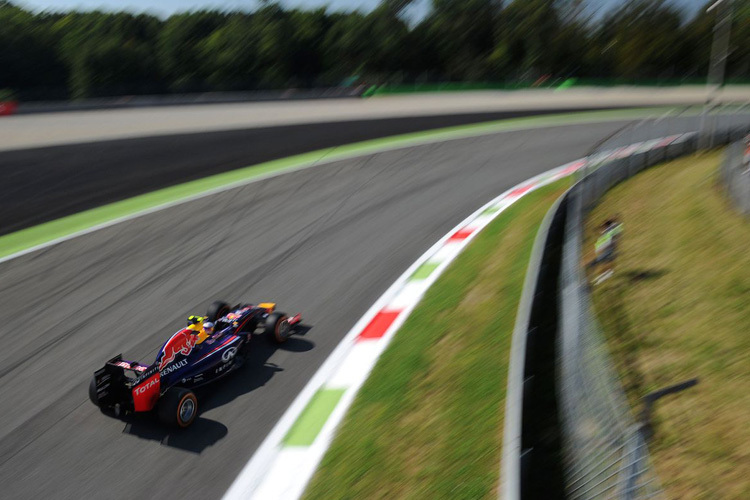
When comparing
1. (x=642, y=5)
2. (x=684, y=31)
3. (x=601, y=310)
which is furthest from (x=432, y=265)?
(x=642, y=5)

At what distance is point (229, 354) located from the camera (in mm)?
7082

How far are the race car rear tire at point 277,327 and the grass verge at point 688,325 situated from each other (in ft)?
13.7

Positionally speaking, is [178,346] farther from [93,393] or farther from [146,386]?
[93,393]

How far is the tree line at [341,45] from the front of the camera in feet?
221

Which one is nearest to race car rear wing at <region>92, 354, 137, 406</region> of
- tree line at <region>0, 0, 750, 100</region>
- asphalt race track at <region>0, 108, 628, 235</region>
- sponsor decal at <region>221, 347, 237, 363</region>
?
sponsor decal at <region>221, 347, 237, 363</region>

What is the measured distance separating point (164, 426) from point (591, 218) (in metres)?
10.3

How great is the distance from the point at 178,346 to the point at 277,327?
1314 millimetres

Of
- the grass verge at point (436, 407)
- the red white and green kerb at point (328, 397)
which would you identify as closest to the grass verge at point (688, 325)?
the grass verge at point (436, 407)

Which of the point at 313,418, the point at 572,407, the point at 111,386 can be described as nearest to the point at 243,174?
the point at 111,386

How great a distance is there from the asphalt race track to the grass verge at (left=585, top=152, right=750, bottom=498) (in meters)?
11.2

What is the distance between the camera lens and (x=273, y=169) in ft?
59.1

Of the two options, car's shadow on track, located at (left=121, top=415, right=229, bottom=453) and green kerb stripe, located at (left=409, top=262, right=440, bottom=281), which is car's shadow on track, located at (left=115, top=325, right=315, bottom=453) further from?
green kerb stripe, located at (left=409, top=262, right=440, bottom=281)

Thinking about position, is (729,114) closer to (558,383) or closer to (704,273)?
(704,273)

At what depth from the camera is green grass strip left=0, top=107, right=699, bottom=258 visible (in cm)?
1238
